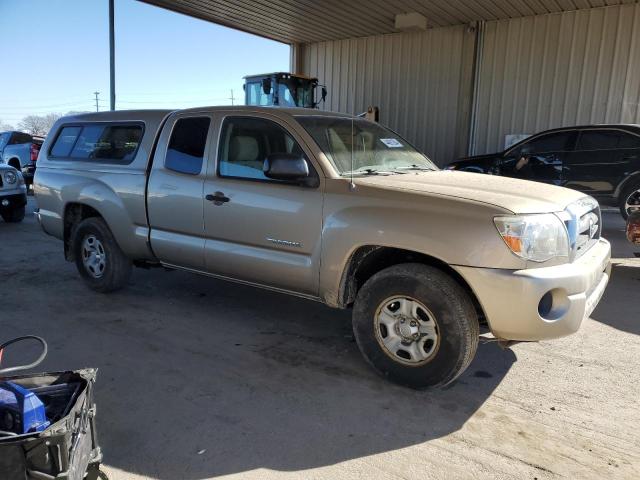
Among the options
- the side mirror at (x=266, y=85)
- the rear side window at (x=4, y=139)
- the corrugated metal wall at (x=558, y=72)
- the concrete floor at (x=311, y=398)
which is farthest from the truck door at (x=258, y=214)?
the rear side window at (x=4, y=139)

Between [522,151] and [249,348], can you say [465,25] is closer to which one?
[522,151]

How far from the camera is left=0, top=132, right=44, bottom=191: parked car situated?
15.6 m

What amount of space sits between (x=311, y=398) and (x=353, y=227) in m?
1.16

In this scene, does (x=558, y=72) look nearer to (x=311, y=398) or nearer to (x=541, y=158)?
(x=541, y=158)

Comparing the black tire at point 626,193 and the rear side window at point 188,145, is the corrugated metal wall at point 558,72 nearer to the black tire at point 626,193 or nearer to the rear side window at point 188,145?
the black tire at point 626,193

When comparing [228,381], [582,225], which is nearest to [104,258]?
[228,381]

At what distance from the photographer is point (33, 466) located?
1.94 m

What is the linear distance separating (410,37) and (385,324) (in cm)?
1325

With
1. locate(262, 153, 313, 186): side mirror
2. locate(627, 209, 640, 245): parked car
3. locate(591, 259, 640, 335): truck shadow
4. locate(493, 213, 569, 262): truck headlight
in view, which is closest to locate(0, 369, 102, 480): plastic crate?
locate(262, 153, 313, 186): side mirror

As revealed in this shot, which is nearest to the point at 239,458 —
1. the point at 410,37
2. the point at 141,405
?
the point at 141,405

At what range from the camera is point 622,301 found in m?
5.43

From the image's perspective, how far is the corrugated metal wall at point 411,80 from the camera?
46.6ft

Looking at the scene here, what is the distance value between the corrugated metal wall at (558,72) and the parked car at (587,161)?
3.42 meters

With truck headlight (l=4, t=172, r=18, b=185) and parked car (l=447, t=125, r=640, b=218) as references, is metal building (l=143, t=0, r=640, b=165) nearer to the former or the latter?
parked car (l=447, t=125, r=640, b=218)
